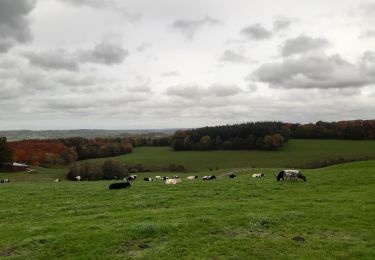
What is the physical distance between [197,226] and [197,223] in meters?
A: 0.31

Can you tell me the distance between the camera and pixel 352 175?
30812 mm

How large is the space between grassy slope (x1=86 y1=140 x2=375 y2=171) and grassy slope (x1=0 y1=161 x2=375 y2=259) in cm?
7519

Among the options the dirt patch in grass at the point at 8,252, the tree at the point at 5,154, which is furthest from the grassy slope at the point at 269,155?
the dirt patch in grass at the point at 8,252

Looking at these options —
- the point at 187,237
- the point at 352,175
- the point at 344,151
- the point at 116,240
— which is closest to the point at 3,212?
the point at 116,240

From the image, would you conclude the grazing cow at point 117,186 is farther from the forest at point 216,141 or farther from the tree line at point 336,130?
the tree line at point 336,130

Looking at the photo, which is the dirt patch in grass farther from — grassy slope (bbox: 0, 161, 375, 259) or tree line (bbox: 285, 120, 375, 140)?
tree line (bbox: 285, 120, 375, 140)

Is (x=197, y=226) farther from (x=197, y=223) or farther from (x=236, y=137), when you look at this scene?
(x=236, y=137)

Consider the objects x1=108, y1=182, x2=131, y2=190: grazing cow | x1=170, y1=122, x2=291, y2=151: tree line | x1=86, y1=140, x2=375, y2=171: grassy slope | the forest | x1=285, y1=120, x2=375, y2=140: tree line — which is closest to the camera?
x1=108, y1=182, x2=131, y2=190: grazing cow

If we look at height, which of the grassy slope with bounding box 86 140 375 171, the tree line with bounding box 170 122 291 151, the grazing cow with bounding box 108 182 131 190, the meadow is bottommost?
the grassy slope with bounding box 86 140 375 171

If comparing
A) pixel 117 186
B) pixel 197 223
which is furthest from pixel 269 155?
pixel 197 223

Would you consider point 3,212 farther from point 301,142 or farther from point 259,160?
point 301,142

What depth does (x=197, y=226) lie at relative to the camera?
47.9 ft

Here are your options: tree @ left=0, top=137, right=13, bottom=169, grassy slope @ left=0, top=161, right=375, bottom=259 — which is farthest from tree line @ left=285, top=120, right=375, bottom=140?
grassy slope @ left=0, top=161, right=375, bottom=259

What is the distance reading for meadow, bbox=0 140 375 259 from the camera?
39.2 feet
